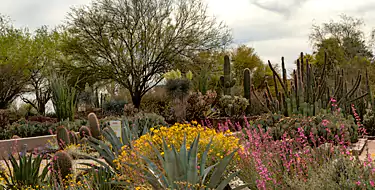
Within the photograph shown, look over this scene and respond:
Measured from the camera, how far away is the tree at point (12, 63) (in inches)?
980

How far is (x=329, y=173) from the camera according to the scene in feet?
14.6

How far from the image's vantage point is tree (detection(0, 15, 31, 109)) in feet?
81.7

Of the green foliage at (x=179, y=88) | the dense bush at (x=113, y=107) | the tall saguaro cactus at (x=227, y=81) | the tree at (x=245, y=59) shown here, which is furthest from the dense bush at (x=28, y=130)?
the tree at (x=245, y=59)

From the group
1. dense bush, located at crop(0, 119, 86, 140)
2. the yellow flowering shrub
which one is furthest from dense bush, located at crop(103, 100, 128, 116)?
the yellow flowering shrub

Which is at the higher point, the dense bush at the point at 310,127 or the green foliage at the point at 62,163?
the dense bush at the point at 310,127

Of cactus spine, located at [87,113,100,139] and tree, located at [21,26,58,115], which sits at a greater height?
tree, located at [21,26,58,115]

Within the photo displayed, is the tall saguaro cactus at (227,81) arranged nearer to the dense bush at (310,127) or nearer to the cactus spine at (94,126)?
the cactus spine at (94,126)

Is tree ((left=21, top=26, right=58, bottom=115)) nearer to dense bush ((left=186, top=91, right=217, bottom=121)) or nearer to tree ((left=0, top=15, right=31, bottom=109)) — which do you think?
tree ((left=0, top=15, right=31, bottom=109))

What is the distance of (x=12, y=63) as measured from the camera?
2597 centimetres

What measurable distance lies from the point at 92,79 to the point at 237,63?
11209 millimetres

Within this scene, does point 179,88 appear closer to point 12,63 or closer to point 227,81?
point 227,81

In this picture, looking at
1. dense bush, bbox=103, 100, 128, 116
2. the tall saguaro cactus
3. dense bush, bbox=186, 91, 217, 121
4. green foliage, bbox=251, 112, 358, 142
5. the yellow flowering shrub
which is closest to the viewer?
the yellow flowering shrub

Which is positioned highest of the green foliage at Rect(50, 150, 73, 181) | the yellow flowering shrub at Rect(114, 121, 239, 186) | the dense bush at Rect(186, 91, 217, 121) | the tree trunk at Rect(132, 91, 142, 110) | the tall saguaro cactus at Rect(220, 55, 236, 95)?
the tall saguaro cactus at Rect(220, 55, 236, 95)

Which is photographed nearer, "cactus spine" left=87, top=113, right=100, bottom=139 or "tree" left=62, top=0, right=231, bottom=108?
"cactus spine" left=87, top=113, right=100, bottom=139
